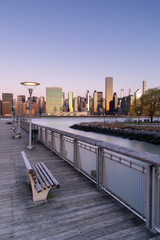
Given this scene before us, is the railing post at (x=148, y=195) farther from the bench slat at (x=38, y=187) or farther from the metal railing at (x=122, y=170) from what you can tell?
the bench slat at (x=38, y=187)

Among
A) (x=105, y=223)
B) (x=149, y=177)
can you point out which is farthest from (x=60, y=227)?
(x=149, y=177)

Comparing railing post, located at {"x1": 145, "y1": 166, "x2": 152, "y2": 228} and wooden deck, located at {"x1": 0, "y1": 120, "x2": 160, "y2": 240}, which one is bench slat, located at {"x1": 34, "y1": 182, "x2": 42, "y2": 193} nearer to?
wooden deck, located at {"x1": 0, "y1": 120, "x2": 160, "y2": 240}

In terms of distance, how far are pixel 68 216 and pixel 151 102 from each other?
199 ft

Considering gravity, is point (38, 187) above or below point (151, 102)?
below

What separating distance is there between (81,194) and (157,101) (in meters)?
59.7

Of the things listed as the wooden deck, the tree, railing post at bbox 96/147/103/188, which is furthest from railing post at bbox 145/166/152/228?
the tree

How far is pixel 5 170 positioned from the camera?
6.13 metres

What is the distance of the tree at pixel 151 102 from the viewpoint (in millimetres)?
57969

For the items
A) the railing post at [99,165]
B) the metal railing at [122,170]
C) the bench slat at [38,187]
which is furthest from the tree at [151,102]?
the bench slat at [38,187]

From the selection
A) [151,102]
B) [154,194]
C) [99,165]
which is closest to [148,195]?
[154,194]

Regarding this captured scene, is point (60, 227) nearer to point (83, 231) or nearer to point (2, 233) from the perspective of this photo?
point (83, 231)

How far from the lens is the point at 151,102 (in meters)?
58.5

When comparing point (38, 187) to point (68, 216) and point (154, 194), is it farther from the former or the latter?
point (154, 194)

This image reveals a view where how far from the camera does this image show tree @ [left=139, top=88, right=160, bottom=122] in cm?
5797
